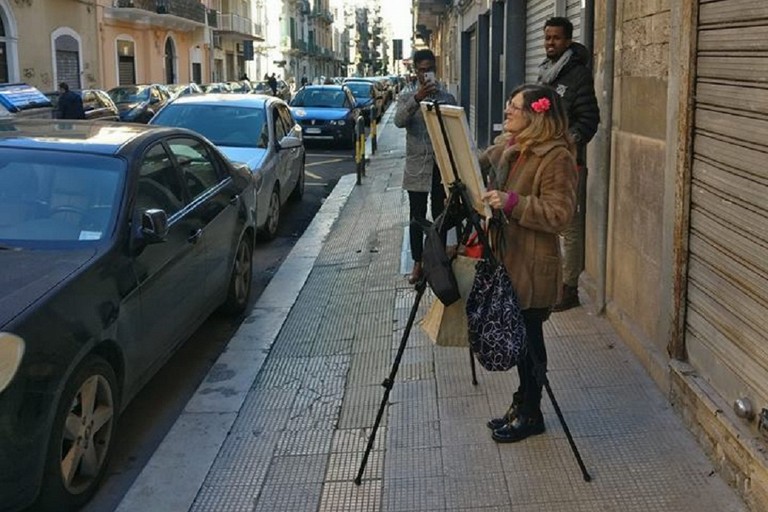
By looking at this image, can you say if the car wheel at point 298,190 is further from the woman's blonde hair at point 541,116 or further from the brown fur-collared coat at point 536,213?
the woman's blonde hair at point 541,116

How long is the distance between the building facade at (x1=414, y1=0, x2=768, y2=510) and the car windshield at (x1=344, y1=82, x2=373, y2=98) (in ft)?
89.8

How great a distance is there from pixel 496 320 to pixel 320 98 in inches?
773

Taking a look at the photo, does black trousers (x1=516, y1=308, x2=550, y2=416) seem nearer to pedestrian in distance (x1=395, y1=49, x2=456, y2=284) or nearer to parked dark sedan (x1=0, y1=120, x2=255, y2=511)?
parked dark sedan (x1=0, y1=120, x2=255, y2=511)

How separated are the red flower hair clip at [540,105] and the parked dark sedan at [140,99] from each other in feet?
69.2

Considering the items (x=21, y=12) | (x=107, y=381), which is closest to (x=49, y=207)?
(x=107, y=381)

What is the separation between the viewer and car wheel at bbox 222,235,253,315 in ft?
22.0

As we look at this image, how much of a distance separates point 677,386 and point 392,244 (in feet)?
16.8

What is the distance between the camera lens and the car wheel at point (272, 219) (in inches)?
393

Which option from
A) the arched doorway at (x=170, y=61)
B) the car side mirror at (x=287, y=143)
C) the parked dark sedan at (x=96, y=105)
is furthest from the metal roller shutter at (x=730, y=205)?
the arched doorway at (x=170, y=61)

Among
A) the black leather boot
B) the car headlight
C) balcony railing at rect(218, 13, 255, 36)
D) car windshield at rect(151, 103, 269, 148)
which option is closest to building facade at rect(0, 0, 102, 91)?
balcony railing at rect(218, 13, 255, 36)

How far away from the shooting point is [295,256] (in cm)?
882

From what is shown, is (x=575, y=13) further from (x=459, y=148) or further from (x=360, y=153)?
(x=360, y=153)

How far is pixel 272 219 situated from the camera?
10156 mm

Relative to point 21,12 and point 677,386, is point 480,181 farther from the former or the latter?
point 21,12
